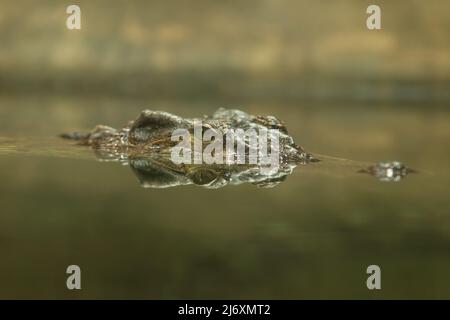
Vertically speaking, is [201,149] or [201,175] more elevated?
[201,149]

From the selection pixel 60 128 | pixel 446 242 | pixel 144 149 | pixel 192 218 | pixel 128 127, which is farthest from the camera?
pixel 60 128

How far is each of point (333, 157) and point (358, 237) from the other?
7.50 metres

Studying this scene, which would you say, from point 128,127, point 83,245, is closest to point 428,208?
point 83,245

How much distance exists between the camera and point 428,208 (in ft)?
32.4

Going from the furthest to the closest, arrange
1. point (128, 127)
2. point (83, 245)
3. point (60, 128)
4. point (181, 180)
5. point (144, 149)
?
point (60, 128) → point (128, 127) → point (144, 149) → point (181, 180) → point (83, 245)

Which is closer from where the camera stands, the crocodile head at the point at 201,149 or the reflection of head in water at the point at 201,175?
the reflection of head in water at the point at 201,175

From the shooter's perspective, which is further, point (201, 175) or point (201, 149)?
point (201, 149)

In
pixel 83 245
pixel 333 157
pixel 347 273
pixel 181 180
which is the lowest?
pixel 347 273

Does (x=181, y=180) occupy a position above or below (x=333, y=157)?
below

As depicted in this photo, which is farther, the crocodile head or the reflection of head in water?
the crocodile head

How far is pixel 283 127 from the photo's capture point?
1542cm

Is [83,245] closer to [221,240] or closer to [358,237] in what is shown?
[221,240]

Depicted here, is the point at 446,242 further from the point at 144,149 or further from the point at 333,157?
the point at 144,149

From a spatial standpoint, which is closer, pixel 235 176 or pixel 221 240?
pixel 221 240
